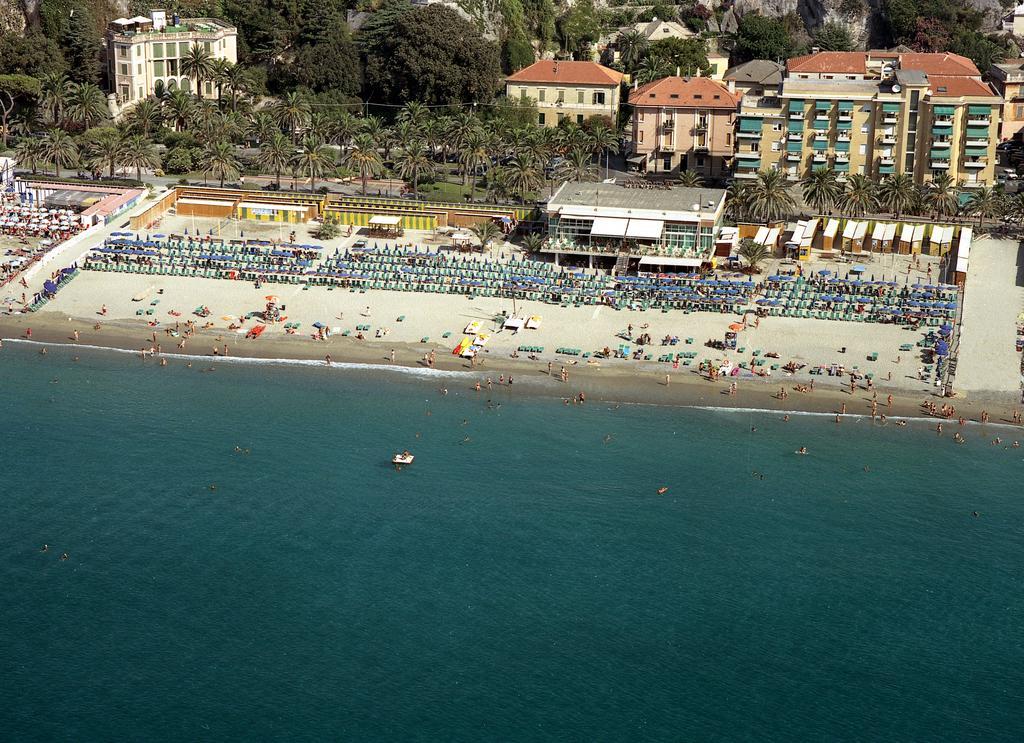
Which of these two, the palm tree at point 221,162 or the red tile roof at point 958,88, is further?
the red tile roof at point 958,88

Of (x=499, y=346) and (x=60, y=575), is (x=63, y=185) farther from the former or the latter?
(x=60, y=575)

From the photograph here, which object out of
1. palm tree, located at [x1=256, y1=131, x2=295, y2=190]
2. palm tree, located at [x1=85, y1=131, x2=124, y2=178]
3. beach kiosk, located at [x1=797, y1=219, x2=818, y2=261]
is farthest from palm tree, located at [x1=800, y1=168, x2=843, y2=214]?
palm tree, located at [x1=85, y1=131, x2=124, y2=178]

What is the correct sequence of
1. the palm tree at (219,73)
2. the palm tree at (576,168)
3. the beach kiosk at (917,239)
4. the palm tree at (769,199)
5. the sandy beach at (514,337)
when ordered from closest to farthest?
the sandy beach at (514,337), the beach kiosk at (917,239), the palm tree at (769,199), the palm tree at (576,168), the palm tree at (219,73)

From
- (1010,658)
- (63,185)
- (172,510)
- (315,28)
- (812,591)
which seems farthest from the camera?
(315,28)

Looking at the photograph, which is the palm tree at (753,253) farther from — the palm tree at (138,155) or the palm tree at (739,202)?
the palm tree at (138,155)

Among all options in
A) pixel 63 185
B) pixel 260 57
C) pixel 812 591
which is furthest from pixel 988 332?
pixel 260 57

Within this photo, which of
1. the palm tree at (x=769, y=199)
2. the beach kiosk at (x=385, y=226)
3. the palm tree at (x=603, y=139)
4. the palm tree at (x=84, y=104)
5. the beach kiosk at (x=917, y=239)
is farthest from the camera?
the palm tree at (x=84, y=104)

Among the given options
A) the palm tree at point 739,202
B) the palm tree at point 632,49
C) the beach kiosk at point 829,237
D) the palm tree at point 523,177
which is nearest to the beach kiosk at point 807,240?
the beach kiosk at point 829,237

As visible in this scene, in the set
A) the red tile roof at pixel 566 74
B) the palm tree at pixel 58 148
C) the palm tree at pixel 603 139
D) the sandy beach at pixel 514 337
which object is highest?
the red tile roof at pixel 566 74
